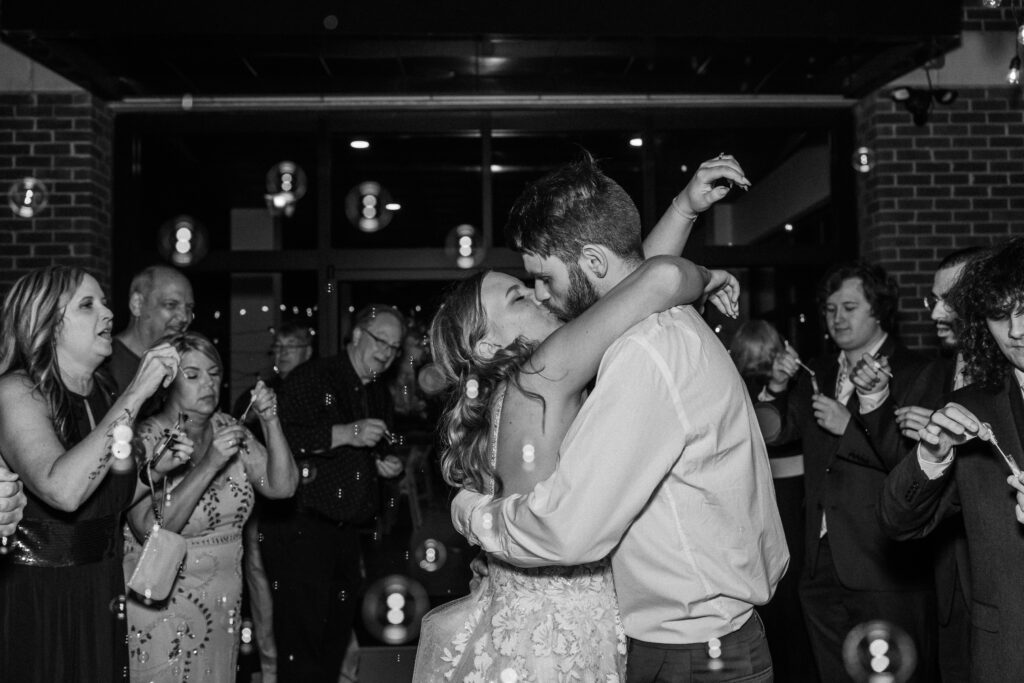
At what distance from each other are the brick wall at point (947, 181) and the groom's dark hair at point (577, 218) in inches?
189

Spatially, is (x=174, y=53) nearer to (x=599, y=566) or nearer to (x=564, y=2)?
(x=564, y=2)

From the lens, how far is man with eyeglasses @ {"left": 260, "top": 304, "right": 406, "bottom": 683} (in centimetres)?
503

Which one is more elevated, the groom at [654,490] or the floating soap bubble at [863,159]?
the floating soap bubble at [863,159]

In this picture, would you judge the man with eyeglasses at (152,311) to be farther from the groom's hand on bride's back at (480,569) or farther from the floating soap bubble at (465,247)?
the groom's hand on bride's back at (480,569)

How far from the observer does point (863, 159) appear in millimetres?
6316

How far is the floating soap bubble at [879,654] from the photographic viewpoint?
157 inches

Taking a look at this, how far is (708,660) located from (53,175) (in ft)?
19.0

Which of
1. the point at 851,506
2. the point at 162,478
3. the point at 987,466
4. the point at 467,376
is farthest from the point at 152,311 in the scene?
the point at 987,466

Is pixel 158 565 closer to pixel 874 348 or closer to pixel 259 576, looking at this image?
pixel 259 576

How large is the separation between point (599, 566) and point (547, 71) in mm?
4598

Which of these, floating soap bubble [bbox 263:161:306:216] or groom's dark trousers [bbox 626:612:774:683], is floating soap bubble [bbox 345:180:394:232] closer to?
floating soap bubble [bbox 263:161:306:216]

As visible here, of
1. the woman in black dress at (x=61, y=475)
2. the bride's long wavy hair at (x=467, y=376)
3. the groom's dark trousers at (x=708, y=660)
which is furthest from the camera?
the woman in black dress at (x=61, y=475)

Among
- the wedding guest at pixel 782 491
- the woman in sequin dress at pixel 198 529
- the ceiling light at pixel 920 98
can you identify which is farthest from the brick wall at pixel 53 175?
the ceiling light at pixel 920 98

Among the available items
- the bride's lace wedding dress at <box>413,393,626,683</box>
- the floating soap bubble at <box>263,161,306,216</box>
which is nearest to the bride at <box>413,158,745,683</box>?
the bride's lace wedding dress at <box>413,393,626,683</box>
